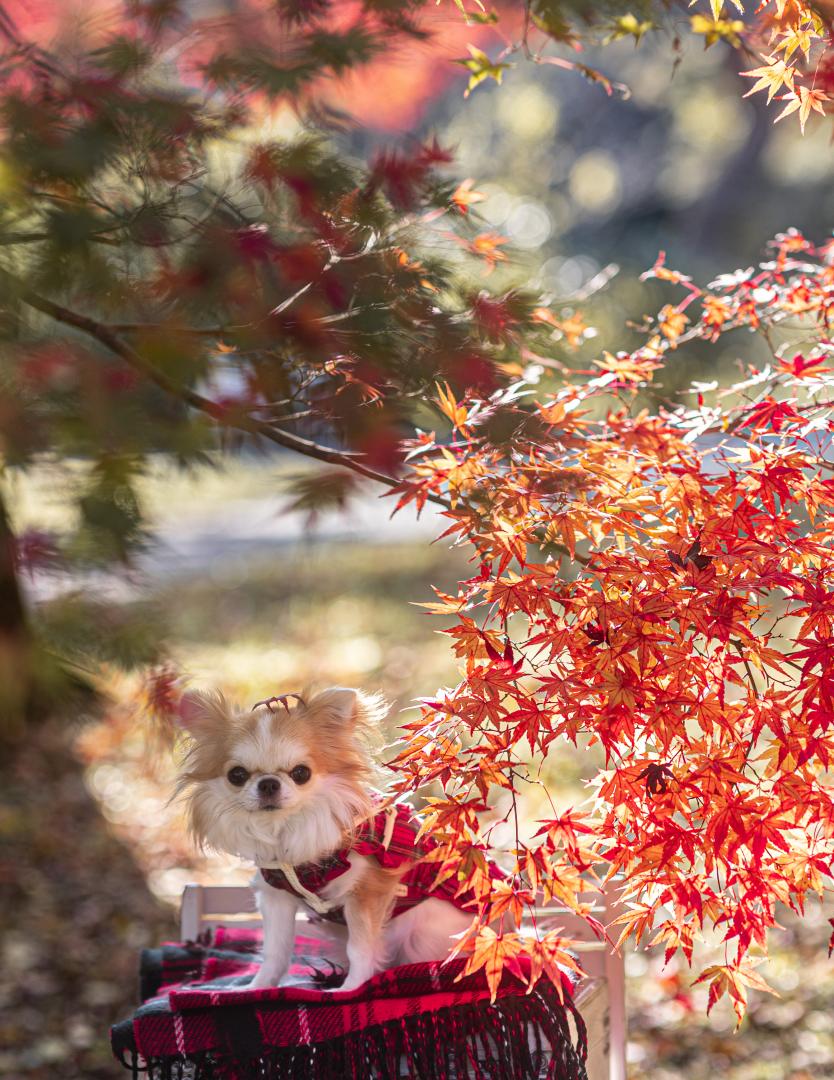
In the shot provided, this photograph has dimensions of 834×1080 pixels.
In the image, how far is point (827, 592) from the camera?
1541mm

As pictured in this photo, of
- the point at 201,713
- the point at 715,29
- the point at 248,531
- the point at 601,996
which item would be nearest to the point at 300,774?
the point at 201,713

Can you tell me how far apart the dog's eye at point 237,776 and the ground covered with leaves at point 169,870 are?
28cm

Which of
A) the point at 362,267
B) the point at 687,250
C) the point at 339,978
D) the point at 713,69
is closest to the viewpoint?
the point at 362,267

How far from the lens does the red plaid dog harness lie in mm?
1686

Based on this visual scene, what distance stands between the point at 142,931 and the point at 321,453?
8.43ft

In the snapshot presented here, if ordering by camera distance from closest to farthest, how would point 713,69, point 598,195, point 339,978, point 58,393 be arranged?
point 58,393
point 339,978
point 713,69
point 598,195


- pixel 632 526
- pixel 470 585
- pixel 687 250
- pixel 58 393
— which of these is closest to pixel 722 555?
pixel 632 526

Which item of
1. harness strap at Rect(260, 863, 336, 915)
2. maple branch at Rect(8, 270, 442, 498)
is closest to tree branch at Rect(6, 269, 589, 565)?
maple branch at Rect(8, 270, 442, 498)

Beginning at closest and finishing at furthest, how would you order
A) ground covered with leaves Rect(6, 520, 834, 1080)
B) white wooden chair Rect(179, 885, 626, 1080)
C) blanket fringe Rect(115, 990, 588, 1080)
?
blanket fringe Rect(115, 990, 588, 1080), white wooden chair Rect(179, 885, 626, 1080), ground covered with leaves Rect(6, 520, 834, 1080)

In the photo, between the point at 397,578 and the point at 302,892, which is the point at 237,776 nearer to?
the point at 302,892

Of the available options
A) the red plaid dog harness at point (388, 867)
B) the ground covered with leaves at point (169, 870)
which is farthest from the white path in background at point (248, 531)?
the red plaid dog harness at point (388, 867)

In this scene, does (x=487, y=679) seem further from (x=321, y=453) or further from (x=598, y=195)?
(x=598, y=195)

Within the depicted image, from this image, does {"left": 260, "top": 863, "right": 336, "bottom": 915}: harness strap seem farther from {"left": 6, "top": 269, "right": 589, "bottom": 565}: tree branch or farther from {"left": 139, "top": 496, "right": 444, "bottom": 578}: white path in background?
{"left": 139, "top": 496, "right": 444, "bottom": 578}: white path in background

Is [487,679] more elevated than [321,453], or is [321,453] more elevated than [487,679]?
[321,453]
